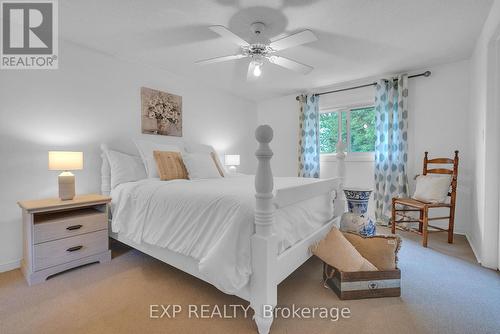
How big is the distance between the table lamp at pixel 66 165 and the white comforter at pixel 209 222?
1.37ft

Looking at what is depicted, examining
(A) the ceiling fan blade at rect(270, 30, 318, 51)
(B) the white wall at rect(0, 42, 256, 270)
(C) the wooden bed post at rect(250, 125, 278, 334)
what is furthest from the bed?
(A) the ceiling fan blade at rect(270, 30, 318, 51)

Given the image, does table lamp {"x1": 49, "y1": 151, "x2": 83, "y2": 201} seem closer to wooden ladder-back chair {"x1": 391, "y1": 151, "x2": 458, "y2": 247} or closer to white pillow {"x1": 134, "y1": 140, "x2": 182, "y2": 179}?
white pillow {"x1": 134, "y1": 140, "x2": 182, "y2": 179}

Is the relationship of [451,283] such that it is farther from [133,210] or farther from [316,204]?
[133,210]

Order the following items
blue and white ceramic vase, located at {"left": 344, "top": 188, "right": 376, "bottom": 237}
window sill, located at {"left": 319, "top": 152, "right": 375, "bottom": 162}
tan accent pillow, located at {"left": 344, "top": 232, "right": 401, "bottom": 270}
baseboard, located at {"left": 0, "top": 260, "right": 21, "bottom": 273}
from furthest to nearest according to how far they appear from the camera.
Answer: window sill, located at {"left": 319, "top": 152, "right": 375, "bottom": 162} → blue and white ceramic vase, located at {"left": 344, "top": 188, "right": 376, "bottom": 237} → baseboard, located at {"left": 0, "top": 260, "right": 21, "bottom": 273} → tan accent pillow, located at {"left": 344, "top": 232, "right": 401, "bottom": 270}

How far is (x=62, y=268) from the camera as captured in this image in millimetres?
1975

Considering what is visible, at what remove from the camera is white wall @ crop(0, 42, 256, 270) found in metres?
2.10

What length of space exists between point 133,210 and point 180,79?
7.17ft

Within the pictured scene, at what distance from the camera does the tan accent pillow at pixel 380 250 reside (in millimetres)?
1708

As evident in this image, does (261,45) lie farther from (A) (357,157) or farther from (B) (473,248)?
(B) (473,248)

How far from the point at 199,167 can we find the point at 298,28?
67.6 inches

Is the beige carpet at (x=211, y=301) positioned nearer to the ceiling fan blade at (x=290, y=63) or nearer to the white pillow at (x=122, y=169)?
the white pillow at (x=122, y=169)

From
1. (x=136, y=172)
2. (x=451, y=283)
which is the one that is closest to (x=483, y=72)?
(x=451, y=283)

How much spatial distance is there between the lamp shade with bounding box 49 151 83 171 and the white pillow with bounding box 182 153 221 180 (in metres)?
0.98
